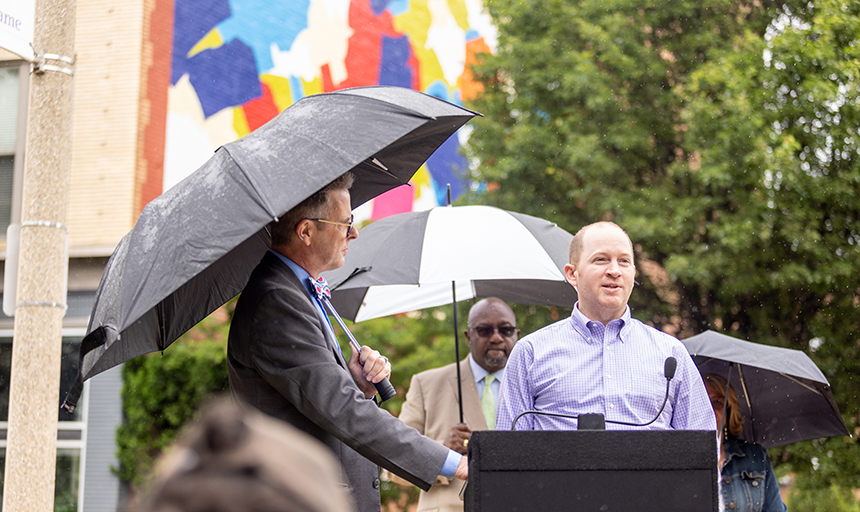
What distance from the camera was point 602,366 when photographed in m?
3.17

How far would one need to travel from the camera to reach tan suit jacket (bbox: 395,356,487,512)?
5637 mm

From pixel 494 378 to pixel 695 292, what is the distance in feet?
24.9

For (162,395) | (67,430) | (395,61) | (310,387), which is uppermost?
(395,61)

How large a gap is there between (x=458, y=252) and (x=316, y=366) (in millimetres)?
2475

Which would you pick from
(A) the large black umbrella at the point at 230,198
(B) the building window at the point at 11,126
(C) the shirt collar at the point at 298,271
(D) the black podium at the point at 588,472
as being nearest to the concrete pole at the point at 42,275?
(A) the large black umbrella at the point at 230,198

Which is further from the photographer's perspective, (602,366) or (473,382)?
(473,382)

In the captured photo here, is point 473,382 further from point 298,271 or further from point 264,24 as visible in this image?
point 264,24

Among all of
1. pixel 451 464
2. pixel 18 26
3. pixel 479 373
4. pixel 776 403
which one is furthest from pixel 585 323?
pixel 18 26

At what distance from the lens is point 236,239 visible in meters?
2.53

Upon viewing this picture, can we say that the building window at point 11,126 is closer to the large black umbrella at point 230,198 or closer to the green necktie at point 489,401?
the green necktie at point 489,401

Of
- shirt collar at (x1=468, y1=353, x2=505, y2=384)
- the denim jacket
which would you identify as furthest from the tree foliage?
shirt collar at (x1=468, y1=353, x2=505, y2=384)

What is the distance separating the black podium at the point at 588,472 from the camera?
2.34 m

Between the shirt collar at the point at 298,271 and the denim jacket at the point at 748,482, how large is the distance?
371cm

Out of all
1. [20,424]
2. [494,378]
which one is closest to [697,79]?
[494,378]
